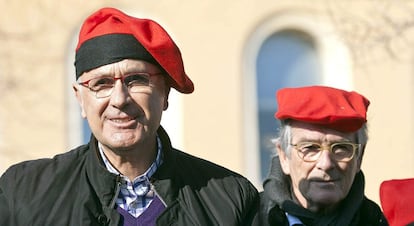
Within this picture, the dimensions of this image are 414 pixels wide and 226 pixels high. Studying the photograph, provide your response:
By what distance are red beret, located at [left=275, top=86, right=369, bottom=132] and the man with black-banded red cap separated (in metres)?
0.77

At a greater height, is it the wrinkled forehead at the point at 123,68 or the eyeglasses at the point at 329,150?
the wrinkled forehead at the point at 123,68

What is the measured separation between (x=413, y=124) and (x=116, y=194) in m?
7.00

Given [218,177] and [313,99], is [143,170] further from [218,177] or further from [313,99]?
[313,99]

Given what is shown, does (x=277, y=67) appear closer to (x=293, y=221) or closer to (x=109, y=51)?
(x=293, y=221)

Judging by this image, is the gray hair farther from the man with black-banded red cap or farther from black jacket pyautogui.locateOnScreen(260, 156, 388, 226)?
the man with black-banded red cap

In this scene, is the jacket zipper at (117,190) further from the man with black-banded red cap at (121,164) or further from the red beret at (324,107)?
the red beret at (324,107)

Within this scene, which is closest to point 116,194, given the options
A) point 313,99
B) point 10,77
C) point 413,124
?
point 313,99

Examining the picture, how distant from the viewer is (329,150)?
14.1 feet

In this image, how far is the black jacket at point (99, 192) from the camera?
340 cm

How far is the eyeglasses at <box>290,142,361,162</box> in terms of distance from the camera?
14.1ft

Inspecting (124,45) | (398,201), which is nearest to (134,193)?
(124,45)

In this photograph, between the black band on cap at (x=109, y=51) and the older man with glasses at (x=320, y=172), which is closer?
the black band on cap at (x=109, y=51)

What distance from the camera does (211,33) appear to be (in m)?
9.73

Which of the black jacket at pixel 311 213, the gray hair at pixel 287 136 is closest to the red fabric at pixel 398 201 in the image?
the black jacket at pixel 311 213
